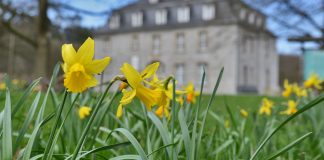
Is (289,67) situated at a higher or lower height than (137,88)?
lower

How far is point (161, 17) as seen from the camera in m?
27.4

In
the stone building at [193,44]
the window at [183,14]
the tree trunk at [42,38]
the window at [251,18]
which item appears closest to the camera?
the tree trunk at [42,38]

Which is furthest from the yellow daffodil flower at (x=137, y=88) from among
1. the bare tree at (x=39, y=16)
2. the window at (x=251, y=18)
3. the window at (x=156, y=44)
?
the window at (x=251, y=18)

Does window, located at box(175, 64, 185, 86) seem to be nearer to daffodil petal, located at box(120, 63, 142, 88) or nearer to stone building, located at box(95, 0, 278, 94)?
Answer: stone building, located at box(95, 0, 278, 94)

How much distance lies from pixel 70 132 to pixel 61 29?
11.7m

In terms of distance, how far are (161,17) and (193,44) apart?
3454 mm

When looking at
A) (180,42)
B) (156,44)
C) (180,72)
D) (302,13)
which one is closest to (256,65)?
(180,72)

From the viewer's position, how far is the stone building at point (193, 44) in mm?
23719

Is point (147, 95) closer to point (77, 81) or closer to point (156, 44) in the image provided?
point (77, 81)

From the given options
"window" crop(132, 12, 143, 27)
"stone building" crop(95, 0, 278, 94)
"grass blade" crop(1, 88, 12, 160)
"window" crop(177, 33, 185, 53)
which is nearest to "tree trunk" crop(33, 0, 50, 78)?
"grass blade" crop(1, 88, 12, 160)

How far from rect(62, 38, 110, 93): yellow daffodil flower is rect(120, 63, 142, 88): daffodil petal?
0.04 metres

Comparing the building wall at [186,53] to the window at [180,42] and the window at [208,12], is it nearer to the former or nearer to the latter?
the window at [180,42]

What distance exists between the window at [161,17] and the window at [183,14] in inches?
40.0

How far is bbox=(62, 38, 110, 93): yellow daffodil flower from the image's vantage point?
2.41ft
